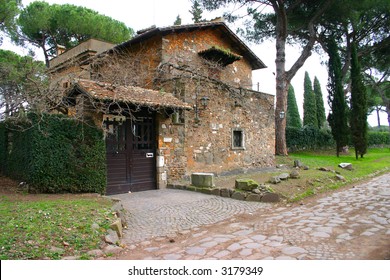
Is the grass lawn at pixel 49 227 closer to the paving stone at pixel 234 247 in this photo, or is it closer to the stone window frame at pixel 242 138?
the paving stone at pixel 234 247

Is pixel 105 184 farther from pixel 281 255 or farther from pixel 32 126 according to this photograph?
pixel 281 255

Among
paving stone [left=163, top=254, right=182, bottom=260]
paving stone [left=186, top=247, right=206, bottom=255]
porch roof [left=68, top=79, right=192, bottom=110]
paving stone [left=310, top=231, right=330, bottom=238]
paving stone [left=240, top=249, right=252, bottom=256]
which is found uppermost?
porch roof [left=68, top=79, right=192, bottom=110]

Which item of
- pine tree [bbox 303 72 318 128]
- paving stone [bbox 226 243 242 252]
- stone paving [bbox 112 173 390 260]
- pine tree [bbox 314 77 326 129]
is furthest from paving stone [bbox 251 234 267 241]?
pine tree [bbox 314 77 326 129]

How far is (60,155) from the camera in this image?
7.71 meters

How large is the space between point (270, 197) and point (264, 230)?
289cm

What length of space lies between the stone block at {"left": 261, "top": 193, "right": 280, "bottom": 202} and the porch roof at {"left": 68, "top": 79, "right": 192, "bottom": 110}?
387 centimetres

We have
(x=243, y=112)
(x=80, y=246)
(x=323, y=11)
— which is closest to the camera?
(x=80, y=246)

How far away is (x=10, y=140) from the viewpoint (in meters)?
9.82

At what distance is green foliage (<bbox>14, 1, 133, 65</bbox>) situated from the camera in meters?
20.3

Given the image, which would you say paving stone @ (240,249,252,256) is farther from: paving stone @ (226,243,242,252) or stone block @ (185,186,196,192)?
stone block @ (185,186,196,192)

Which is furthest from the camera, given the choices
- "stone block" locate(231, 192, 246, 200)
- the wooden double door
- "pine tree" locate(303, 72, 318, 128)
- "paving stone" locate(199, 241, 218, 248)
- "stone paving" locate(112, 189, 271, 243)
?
"pine tree" locate(303, 72, 318, 128)

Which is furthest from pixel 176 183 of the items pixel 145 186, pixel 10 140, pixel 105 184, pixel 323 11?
pixel 323 11

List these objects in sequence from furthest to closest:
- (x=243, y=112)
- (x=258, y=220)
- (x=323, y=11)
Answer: (x=323, y=11), (x=243, y=112), (x=258, y=220)
